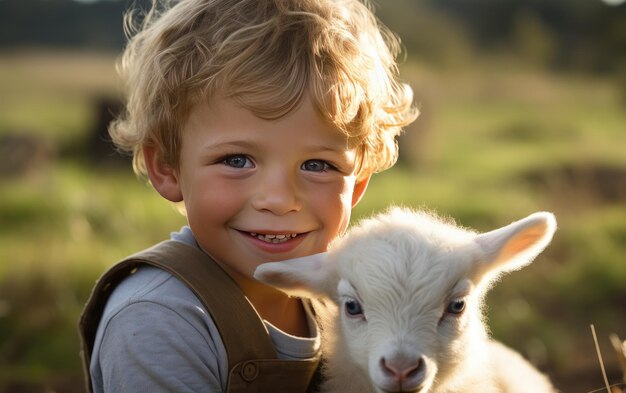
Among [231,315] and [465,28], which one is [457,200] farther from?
[465,28]

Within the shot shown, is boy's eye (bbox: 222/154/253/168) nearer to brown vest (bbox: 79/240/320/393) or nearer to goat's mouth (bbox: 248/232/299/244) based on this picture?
goat's mouth (bbox: 248/232/299/244)

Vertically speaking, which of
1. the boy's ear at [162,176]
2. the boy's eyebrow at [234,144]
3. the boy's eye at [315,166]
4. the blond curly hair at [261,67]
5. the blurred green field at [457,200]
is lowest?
the blurred green field at [457,200]

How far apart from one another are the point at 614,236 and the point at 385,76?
20.4 feet

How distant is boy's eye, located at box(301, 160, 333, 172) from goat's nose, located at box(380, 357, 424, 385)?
96 centimetres

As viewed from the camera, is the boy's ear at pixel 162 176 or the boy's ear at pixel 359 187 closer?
the boy's ear at pixel 162 176

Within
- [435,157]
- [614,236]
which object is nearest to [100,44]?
[435,157]

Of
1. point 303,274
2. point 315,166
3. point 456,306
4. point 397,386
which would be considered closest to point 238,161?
point 315,166

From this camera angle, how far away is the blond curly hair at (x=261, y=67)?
3230 millimetres

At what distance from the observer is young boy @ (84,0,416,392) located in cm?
310

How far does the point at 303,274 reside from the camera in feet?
10.3

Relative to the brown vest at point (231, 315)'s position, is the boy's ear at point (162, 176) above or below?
above

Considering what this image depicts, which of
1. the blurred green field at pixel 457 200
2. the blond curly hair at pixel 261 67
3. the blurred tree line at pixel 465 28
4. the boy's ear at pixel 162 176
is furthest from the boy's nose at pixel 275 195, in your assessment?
the blurred tree line at pixel 465 28

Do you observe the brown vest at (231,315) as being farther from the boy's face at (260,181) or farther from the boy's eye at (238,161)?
the boy's eye at (238,161)

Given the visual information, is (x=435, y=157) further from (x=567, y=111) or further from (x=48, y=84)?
(x=48, y=84)
